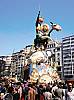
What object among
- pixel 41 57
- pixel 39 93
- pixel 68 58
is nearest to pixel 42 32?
pixel 41 57

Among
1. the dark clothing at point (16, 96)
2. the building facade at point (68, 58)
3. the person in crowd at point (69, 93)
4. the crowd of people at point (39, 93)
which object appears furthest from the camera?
the building facade at point (68, 58)

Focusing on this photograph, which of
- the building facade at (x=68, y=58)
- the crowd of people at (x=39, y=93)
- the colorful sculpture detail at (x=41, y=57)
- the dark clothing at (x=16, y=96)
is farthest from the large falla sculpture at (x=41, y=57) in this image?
the building facade at (x=68, y=58)

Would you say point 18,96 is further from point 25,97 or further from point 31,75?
point 31,75

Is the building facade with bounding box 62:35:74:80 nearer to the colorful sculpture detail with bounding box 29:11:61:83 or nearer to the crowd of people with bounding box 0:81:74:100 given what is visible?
the colorful sculpture detail with bounding box 29:11:61:83

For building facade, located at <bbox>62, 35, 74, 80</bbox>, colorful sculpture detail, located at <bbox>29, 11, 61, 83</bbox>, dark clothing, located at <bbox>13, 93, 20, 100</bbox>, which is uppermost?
building facade, located at <bbox>62, 35, 74, 80</bbox>

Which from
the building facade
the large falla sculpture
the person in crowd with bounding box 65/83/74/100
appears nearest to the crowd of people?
the person in crowd with bounding box 65/83/74/100

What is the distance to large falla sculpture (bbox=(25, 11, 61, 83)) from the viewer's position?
2839 centimetres

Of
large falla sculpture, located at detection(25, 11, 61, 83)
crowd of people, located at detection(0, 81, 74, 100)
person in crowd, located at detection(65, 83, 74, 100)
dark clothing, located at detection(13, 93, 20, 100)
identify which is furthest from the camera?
large falla sculpture, located at detection(25, 11, 61, 83)

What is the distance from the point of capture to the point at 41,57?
94.4 feet

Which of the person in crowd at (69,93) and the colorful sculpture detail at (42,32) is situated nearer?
the person in crowd at (69,93)

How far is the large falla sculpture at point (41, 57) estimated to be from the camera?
93.1ft

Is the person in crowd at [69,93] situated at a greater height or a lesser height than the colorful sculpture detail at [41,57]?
lesser

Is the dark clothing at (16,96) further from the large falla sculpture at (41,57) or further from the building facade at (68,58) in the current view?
the building facade at (68,58)

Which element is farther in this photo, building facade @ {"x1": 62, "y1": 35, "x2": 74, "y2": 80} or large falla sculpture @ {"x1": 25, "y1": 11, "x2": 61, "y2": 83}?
building facade @ {"x1": 62, "y1": 35, "x2": 74, "y2": 80}
